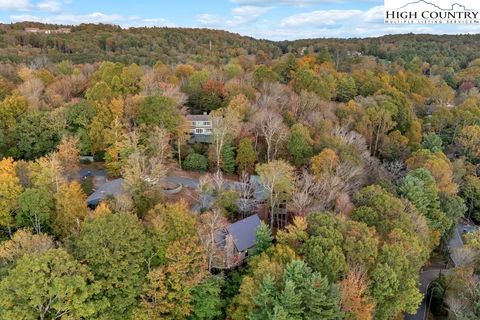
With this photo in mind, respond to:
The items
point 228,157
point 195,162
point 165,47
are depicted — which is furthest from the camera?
point 165,47

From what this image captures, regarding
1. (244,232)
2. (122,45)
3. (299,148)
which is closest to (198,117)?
(299,148)

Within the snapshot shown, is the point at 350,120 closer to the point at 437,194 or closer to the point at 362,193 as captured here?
the point at 437,194

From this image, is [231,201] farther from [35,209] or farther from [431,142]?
[431,142]

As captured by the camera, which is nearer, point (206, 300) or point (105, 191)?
point (206, 300)

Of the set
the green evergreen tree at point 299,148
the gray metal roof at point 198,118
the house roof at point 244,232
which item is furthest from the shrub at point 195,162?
the house roof at point 244,232

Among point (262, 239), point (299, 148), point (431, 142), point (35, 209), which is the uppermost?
point (299, 148)

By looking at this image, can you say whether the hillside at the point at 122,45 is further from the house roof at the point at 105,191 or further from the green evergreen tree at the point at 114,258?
the green evergreen tree at the point at 114,258

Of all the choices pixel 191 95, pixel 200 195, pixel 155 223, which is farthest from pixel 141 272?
pixel 191 95
